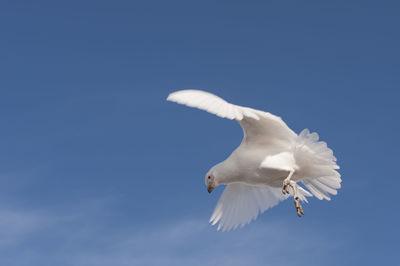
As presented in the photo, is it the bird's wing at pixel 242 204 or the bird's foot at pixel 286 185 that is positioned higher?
the bird's wing at pixel 242 204

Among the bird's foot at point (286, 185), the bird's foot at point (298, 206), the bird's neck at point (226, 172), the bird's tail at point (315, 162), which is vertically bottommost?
the bird's foot at point (298, 206)

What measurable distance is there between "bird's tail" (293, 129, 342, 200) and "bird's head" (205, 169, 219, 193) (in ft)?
6.15

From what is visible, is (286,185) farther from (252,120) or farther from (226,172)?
(226,172)

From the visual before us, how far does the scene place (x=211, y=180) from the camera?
14.0 meters

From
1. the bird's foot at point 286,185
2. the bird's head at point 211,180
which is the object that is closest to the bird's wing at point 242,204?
the bird's head at point 211,180

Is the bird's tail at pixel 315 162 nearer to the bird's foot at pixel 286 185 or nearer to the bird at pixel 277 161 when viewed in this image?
the bird at pixel 277 161

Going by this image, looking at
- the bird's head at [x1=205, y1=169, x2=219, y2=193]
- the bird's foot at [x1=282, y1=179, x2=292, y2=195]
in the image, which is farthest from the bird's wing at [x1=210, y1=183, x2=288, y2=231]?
the bird's foot at [x1=282, y1=179, x2=292, y2=195]

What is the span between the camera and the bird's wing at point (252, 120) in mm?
11281

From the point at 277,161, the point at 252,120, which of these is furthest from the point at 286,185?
the point at 252,120

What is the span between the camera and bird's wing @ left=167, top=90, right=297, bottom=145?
37.0ft

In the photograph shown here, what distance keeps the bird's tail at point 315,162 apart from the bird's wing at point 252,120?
0.29m

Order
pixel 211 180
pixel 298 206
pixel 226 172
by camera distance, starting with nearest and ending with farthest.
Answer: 1. pixel 298 206
2. pixel 226 172
3. pixel 211 180

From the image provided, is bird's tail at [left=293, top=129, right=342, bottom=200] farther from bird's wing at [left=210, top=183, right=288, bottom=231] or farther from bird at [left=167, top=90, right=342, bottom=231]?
bird's wing at [left=210, top=183, right=288, bottom=231]

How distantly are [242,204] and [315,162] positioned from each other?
9.99ft
